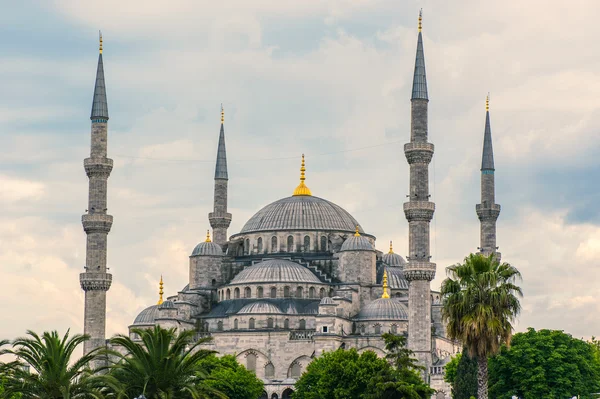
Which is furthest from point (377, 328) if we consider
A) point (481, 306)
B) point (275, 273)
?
point (481, 306)

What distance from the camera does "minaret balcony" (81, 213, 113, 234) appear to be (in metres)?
82.7

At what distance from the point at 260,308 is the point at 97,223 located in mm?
13536

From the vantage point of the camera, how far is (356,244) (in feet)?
310

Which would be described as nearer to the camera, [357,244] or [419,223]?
[419,223]

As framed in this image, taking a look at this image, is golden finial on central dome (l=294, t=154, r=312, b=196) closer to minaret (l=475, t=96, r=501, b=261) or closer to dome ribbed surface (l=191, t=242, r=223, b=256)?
dome ribbed surface (l=191, t=242, r=223, b=256)

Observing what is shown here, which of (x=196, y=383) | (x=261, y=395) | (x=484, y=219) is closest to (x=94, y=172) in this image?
(x=261, y=395)

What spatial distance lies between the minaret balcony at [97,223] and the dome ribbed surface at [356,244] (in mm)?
19143

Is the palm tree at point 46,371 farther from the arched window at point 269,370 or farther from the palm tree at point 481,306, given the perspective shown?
the arched window at point 269,370

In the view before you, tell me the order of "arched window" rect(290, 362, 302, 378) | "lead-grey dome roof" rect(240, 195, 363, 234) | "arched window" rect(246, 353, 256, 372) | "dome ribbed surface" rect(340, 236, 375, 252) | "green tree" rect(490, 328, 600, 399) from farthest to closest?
"lead-grey dome roof" rect(240, 195, 363, 234) → "dome ribbed surface" rect(340, 236, 375, 252) → "arched window" rect(246, 353, 256, 372) → "arched window" rect(290, 362, 302, 378) → "green tree" rect(490, 328, 600, 399)

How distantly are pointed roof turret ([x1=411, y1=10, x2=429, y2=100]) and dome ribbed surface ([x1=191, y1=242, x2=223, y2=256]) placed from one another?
75.7ft

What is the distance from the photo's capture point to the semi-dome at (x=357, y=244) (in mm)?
94312

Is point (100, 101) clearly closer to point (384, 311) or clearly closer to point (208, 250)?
point (208, 250)

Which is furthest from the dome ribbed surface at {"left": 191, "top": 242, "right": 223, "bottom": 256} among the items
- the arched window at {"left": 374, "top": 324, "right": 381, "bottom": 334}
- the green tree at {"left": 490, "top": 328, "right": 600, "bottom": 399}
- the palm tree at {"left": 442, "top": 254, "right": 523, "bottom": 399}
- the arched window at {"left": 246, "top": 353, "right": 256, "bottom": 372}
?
the palm tree at {"left": 442, "top": 254, "right": 523, "bottom": 399}

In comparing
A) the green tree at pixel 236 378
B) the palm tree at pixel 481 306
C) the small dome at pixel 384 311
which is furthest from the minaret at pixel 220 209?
the palm tree at pixel 481 306
